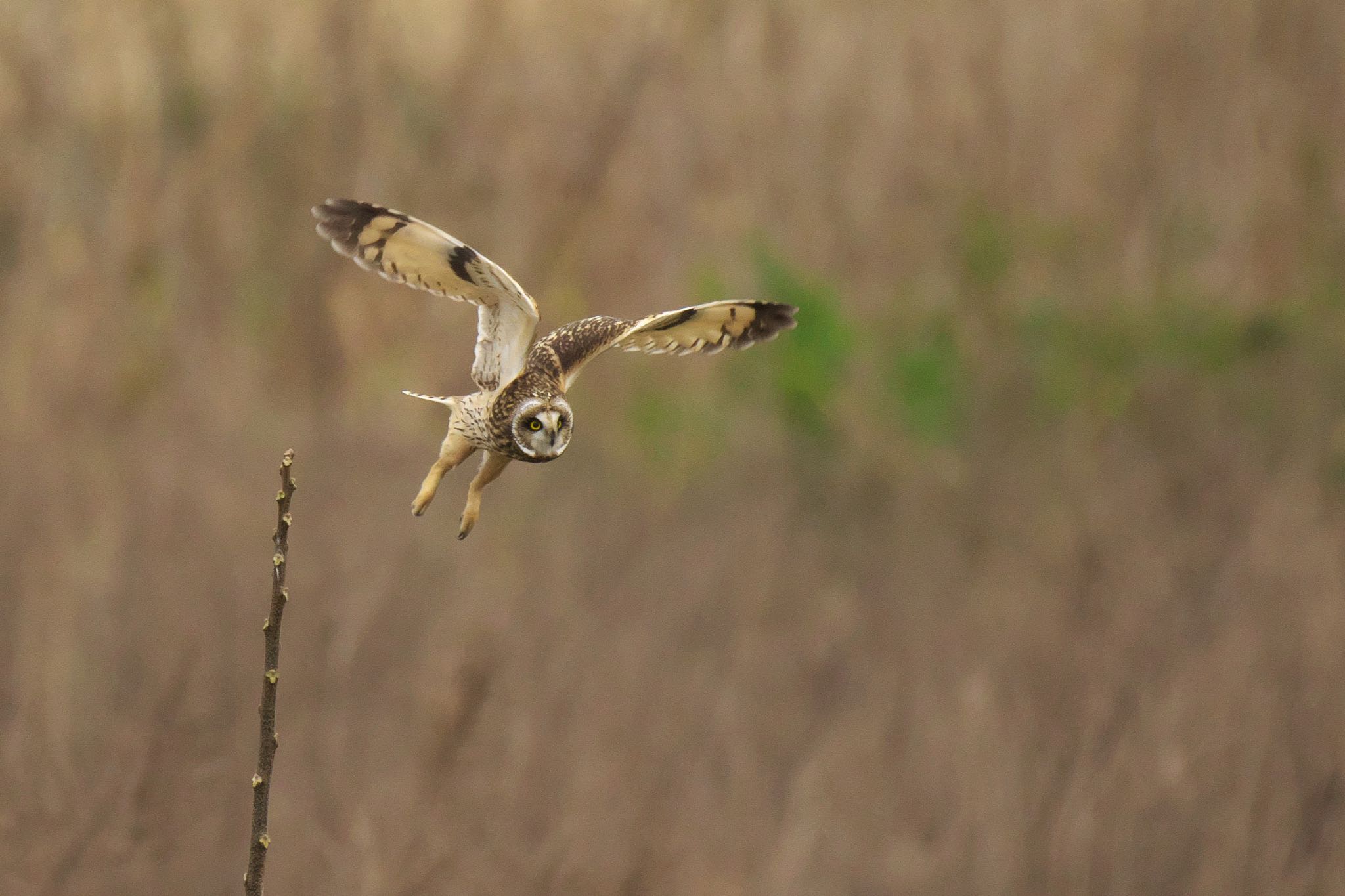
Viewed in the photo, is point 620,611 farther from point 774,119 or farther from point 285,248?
point 774,119

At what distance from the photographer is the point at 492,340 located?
986 mm

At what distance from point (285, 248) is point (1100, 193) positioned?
13.5ft

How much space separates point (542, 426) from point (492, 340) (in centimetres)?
13

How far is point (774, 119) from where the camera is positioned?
22.6ft

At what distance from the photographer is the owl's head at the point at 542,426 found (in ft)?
2.78

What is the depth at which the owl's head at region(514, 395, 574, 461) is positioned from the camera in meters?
0.85

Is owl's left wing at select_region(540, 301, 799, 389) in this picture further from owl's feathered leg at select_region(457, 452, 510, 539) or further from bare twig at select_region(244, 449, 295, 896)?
bare twig at select_region(244, 449, 295, 896)

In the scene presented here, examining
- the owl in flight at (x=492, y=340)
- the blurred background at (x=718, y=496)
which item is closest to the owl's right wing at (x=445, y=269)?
the owl in flight at (x=492, y=340)

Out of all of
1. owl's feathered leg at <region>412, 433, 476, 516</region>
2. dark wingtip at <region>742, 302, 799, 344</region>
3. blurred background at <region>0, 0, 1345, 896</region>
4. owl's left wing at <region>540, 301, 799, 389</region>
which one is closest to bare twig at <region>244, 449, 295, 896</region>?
owl's feathered leg at <region>412, 433, 476, 516</region>

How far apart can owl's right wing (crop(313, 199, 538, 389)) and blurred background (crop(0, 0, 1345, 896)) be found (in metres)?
2.18

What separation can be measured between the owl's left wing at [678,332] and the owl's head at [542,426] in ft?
0.16

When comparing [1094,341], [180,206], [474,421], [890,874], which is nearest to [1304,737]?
[890,874]

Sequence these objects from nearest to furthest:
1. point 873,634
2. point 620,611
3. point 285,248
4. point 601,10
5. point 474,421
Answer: point 474,421, point 620,611, point 873,634, point 285,248, point 601,10

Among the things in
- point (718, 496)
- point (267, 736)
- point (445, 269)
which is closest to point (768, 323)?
point (445, 269)
